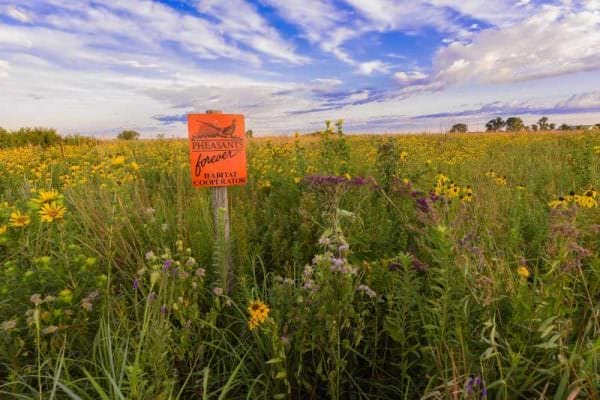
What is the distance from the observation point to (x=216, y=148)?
2.48m

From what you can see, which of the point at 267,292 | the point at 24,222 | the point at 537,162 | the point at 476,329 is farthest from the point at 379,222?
the point at 537,162

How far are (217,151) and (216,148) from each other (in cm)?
2

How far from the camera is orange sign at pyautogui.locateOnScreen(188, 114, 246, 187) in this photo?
2.42 meters

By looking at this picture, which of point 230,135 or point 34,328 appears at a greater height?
point 230,135

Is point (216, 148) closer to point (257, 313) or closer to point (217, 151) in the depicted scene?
point (217, 151)

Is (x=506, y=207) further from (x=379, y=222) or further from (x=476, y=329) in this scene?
(x=476, y=329)

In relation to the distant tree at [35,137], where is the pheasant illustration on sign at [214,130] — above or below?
below

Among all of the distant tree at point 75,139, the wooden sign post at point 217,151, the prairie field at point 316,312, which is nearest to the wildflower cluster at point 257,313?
the prairie field at point 316,312

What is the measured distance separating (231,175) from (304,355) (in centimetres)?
132

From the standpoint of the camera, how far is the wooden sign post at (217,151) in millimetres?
2420

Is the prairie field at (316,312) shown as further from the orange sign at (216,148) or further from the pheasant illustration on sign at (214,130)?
the pheasant illustration on sign at (214,130)

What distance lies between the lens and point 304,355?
174cm

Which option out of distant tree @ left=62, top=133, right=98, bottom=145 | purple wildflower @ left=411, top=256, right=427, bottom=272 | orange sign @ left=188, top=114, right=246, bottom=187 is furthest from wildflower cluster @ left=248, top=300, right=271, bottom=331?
distant tree @ left=62, top=133, right=98, bottom=145

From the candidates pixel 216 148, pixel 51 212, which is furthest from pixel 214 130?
pixel 51 212
